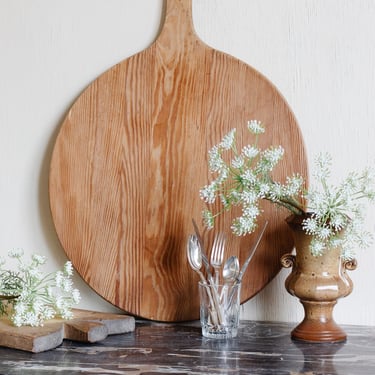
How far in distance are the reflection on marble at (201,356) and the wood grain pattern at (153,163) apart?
136mm

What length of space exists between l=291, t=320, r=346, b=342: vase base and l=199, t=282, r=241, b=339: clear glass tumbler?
0.13 meters

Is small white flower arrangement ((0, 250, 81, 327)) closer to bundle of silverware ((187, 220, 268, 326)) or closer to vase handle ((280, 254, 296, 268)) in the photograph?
bundle of silverware ((187, 220, 268, 326))

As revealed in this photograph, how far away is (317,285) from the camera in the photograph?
1272 mm

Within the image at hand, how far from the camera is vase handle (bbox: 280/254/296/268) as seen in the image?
1329mm

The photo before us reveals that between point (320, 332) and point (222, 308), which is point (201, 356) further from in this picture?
point (320, 332)

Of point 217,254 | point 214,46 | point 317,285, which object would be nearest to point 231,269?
point 217,254

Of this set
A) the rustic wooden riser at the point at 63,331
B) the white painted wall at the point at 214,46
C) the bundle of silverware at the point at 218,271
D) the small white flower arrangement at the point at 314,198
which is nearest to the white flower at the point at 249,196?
the small white flower arrangement at the point at 314,198

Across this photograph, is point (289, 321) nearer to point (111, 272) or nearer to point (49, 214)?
point (111, 272)

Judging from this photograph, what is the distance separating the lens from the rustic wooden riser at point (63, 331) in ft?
4.05

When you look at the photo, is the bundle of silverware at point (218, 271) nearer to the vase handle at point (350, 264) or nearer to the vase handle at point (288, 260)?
the vase handle at point (288, 260)

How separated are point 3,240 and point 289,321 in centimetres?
69

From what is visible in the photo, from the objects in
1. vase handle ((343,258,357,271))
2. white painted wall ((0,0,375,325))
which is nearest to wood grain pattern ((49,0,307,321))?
white painted wall ((0,0,375,325))

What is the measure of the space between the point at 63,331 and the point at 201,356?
0.28 meters

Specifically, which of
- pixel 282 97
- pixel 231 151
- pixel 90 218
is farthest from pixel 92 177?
pixel 282 97
